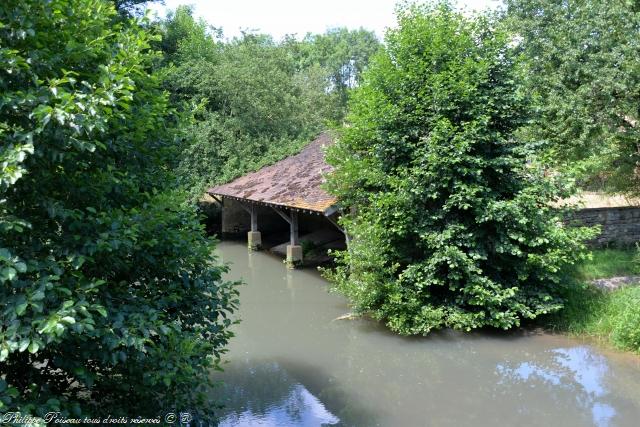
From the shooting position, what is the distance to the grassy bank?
8211 millimetres

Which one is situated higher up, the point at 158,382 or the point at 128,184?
the point at 128,184

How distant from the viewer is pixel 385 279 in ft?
30.7

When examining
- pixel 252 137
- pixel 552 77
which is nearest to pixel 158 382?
pixel 552 77

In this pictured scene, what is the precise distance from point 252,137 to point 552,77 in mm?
13381

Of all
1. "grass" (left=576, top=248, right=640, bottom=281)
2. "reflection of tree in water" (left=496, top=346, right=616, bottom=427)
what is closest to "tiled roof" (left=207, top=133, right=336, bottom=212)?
"grass" (left=576, top=248, right=640, bottom=281)

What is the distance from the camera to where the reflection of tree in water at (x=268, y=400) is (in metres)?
6.47

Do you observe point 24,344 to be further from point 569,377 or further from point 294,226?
point 294,226

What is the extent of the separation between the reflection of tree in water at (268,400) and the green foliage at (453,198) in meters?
2.32

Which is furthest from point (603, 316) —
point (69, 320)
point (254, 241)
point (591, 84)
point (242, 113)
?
point (242, 113)

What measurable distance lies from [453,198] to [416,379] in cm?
303

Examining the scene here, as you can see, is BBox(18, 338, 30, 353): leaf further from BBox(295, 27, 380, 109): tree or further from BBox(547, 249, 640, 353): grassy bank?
BBox(295, 27, 380, 109): tree

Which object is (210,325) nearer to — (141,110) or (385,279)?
(141,110)

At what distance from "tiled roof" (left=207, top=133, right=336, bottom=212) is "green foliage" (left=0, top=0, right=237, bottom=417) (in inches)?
314

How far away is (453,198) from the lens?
8852 millimetres
